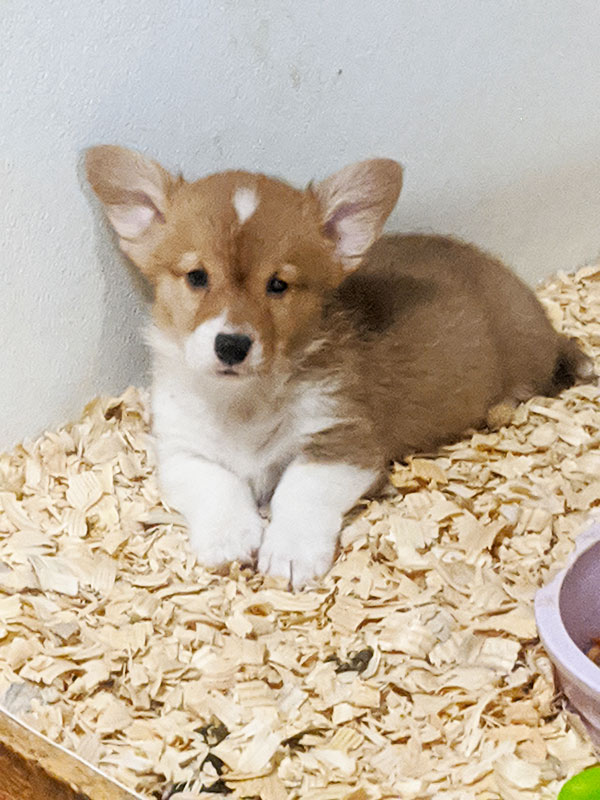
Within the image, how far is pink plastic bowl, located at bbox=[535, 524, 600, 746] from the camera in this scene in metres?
1.42

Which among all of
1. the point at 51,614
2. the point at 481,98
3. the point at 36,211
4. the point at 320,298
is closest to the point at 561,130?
the point at 481,98

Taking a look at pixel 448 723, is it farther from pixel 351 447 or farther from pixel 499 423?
pixel 499 423

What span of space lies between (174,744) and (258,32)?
1632mm

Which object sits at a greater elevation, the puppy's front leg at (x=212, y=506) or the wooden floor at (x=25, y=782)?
the puppy's front leg at (x=212, y=506)

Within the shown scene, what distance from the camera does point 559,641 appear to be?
1469 mm

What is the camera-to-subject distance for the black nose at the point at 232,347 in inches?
74.5

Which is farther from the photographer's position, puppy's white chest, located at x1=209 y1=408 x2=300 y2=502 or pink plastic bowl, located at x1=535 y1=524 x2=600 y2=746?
puppy's white chest, located at x1=209 y1=408 x2=300 y2=502

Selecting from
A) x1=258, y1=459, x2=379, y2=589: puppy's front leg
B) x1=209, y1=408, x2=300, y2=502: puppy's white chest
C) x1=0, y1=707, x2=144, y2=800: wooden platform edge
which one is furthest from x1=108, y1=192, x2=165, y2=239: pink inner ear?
x1=0, y1=707, x2=144, y2=800: wooden platform edge

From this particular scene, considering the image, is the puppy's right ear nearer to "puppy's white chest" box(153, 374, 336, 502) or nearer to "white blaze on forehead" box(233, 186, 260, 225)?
"white blaze on forehead" box(233, 186, 260, 225)

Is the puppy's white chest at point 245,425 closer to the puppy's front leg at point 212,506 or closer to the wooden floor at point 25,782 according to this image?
the puppy's front leg at point 212,506

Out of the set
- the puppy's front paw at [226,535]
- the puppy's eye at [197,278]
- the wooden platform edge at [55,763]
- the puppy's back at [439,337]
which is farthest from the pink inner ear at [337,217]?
the wooden platform edge at [55,763]

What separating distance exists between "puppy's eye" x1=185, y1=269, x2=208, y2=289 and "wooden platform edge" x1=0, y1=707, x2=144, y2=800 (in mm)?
924

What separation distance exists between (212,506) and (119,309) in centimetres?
61

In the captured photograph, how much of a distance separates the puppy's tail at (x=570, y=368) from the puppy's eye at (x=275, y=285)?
3.27 ft
